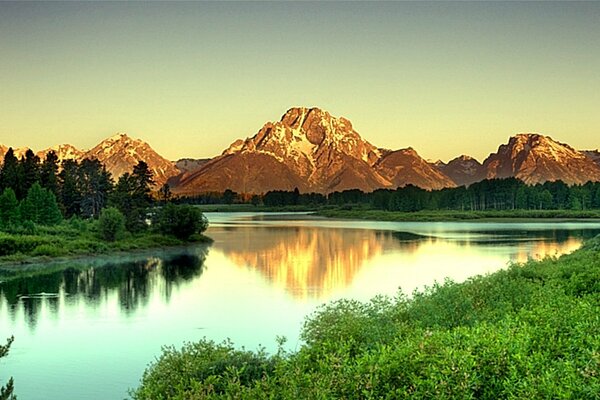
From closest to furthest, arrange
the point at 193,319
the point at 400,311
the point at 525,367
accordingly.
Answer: the point at 525,367, the point at 400,311, the point at 193,319

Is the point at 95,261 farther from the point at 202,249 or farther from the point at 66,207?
the point at 66,207

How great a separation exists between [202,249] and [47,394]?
59650mm

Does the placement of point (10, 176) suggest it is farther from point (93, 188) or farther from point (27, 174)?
point (93, 188)

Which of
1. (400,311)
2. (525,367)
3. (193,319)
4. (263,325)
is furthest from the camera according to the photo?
(193,319)

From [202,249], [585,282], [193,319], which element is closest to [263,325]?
[193,319]

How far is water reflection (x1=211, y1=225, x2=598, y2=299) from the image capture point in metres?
53.5

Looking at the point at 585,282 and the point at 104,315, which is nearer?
the point at 585,282

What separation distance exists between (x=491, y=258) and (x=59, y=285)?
4139cm

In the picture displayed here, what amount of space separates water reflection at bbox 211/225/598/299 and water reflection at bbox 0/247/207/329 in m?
8.09

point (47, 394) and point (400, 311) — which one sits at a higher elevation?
point (400, 311)

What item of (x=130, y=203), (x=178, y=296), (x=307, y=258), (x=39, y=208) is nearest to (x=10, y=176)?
(x=39, y=208)

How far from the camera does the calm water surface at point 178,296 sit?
27375 millimetres

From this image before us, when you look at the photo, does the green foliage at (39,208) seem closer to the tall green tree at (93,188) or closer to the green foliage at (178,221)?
the green foliage at (178,221)

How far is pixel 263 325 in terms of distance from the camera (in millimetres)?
34531
